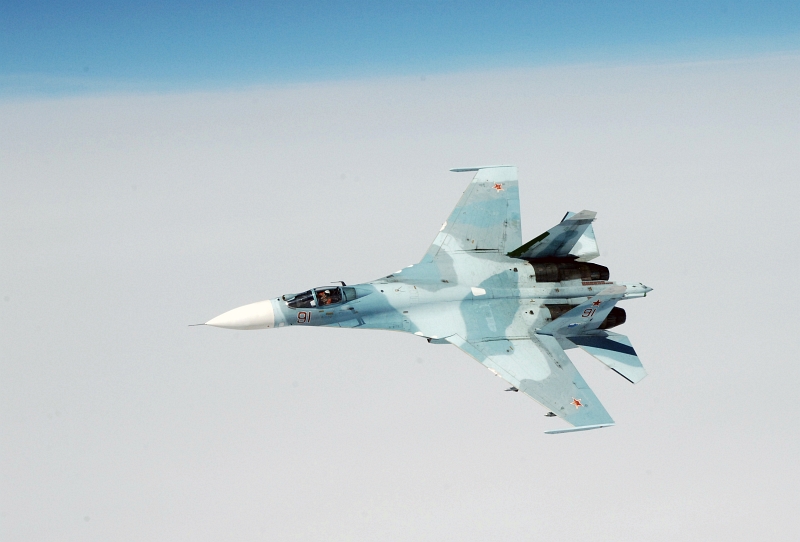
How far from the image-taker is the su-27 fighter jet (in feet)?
82.1

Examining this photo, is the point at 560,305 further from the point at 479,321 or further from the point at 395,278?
the point at 395,278

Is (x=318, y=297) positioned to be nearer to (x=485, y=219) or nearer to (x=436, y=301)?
(x=436, y=301)

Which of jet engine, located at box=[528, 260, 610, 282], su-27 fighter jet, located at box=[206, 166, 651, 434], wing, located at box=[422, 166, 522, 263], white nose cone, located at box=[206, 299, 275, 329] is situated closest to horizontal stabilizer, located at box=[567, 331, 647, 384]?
su-27 fighter jet, located at box=[206, 166, 651, 434]

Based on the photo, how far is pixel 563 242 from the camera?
26.9 m

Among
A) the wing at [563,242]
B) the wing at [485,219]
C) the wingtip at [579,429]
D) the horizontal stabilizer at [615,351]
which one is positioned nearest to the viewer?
the wingtip at [579,429]

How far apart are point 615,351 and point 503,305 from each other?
319 cm

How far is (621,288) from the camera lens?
2659 centimetres

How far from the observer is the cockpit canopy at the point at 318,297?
998 inches

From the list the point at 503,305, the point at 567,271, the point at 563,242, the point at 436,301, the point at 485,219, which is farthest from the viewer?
the point at 485,219

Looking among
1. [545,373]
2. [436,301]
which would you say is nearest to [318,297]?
[436,301]

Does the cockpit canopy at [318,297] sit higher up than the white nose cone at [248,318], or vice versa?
the cockpit canopy at [318,297]

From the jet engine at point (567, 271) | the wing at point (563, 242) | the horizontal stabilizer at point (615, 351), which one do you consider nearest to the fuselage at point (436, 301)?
the jet engine at point (567, 271)

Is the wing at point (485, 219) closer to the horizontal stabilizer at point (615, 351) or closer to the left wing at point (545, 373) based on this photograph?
the left wing at point (545, 373)

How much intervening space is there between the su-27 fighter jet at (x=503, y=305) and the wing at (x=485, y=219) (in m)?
0.03
